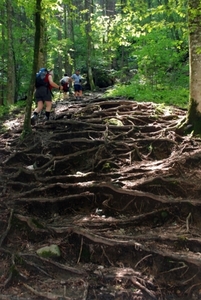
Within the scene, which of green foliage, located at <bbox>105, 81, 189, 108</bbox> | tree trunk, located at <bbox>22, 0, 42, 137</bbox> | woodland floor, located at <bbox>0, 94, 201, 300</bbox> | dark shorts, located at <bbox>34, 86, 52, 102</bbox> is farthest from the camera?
green foliage, located at <bbox>105, 81, 189, 108</bbox>

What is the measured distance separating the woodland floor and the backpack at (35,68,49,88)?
4.01ft

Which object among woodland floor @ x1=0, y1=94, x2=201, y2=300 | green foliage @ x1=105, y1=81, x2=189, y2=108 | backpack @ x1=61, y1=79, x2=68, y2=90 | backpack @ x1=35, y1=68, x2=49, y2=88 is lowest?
woodland floor @ x1=0, y1=94, x2=201, y2=300

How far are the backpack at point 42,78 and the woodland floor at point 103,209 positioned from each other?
1.22 meters

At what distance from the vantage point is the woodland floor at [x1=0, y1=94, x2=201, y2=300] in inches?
175

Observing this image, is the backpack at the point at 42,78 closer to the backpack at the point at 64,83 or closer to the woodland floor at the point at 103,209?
the woodland floor at the point at 103,209

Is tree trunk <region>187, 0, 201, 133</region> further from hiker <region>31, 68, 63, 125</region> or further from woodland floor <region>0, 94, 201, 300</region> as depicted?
hiker <region>31, 68, 63, 125</region>

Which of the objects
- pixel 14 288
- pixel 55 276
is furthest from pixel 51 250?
pixel 14 288

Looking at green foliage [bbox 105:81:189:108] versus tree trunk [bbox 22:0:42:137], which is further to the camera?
green foliage [bbox 105:81:189:108]

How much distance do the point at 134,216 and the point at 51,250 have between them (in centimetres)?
159

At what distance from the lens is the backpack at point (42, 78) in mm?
9625

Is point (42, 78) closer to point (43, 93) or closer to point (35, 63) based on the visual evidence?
point (43, 93)

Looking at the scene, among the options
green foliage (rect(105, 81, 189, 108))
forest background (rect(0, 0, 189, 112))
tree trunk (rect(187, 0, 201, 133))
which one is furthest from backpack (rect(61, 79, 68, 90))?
tree trunk (rect(187, 0, 201, 133))

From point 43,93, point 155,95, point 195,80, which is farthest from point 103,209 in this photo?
point 155,95

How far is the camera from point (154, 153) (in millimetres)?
7641
